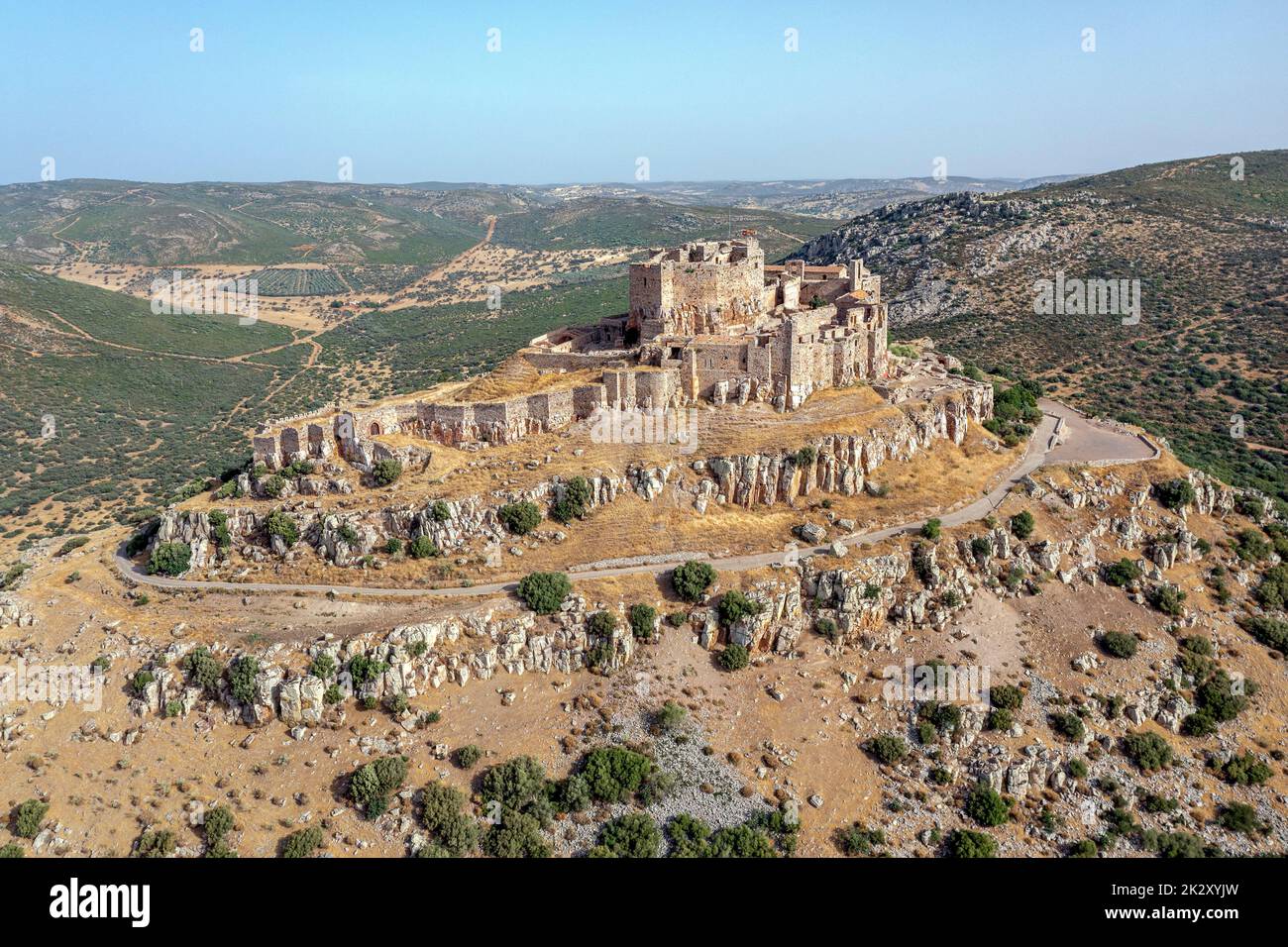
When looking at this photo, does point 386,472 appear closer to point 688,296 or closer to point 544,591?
point 544,591

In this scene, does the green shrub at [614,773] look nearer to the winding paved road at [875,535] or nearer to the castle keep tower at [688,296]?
the winding paved road at [875,535]

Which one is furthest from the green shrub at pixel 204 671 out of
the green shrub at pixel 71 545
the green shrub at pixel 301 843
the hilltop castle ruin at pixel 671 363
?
the green shrub at pixel 71 545

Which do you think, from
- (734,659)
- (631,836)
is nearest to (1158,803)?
(734,659)

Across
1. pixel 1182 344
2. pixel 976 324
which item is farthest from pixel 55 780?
pixel 1182 344

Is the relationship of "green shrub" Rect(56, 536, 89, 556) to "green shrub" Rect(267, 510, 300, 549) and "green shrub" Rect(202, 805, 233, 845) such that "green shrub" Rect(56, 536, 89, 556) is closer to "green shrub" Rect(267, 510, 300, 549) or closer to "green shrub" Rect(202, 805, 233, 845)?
"green shrub" Rect(267, 510, 300, 549)

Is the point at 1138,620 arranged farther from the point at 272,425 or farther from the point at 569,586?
the point at 272,425

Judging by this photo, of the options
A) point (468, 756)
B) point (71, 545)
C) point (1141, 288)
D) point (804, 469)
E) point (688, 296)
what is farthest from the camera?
point (1141, 288)

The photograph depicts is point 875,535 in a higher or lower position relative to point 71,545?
higher
